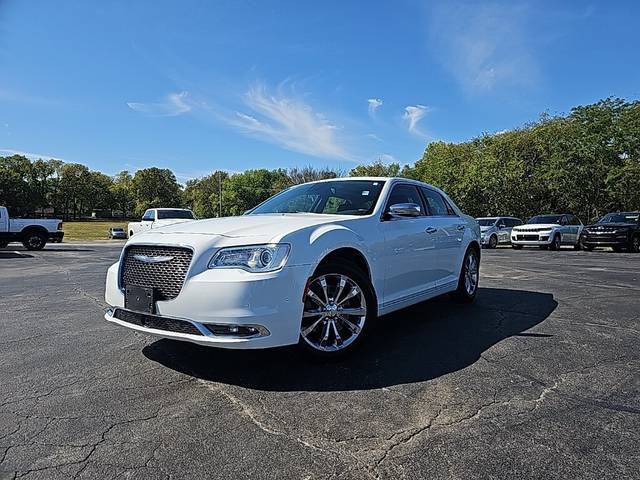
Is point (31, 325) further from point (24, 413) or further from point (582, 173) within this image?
point (582, 173)

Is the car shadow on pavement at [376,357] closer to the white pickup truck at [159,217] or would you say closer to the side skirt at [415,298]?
the side skirt at [415,298]

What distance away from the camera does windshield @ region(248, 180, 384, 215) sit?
4594 millimetres

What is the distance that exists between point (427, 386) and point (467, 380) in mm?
342

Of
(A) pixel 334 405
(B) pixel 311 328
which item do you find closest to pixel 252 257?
(B) pixel 311 328

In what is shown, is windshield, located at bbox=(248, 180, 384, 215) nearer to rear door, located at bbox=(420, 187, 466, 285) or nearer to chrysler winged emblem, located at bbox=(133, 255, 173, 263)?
rear door, located at bbox=(420, 187, 466, 285)

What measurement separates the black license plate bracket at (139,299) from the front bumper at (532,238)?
64.6 ft

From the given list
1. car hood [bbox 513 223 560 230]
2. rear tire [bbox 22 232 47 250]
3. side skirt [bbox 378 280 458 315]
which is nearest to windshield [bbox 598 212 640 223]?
car hood [bbox 513 223 560 230]

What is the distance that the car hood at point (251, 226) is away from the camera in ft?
11.3

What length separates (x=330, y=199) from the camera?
4820 mm

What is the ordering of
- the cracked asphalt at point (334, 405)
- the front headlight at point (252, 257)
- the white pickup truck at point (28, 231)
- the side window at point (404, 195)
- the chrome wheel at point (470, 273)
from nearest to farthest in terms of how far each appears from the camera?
the cracked asphalt at point (334, 405) < the front headlight at point (252, 257) < the side window at point (404, 195) < the chrome wheel at point (470, 273) < the white pickup truck at point (28, 231)

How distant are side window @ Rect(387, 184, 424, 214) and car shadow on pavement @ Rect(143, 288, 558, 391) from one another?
1340 millimetres

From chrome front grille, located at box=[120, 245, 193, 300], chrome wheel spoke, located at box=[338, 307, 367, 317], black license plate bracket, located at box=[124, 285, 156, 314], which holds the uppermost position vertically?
chrome front grille, located at box=[120, 245, 193, 300]

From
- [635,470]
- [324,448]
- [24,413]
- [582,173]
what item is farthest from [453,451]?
[582,173]

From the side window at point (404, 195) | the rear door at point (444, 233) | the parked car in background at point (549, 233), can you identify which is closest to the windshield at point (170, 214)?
the parked car in background at point (549, 233)
